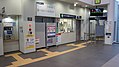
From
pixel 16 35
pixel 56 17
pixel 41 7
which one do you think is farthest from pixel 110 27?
pixel 16 35

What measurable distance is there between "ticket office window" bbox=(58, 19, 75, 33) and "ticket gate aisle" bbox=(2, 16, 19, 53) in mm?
3470

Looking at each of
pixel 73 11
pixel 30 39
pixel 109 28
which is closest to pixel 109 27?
pixel 109 28

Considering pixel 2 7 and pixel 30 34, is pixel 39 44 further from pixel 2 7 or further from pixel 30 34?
pixel 2 7

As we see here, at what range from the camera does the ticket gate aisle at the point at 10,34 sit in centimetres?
706

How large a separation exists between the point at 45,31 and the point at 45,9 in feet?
4.62

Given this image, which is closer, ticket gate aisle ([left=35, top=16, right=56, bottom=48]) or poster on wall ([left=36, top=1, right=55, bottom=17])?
poster on wall ([left=36, top=1, right=55, bottom=17])

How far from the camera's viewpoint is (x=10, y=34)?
7.39 metres

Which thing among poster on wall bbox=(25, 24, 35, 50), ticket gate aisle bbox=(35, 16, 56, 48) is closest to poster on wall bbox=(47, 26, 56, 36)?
ticket gate aisle bbox=(35, 16, 56, 48)

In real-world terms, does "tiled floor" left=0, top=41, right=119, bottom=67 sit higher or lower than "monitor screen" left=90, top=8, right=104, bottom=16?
lower

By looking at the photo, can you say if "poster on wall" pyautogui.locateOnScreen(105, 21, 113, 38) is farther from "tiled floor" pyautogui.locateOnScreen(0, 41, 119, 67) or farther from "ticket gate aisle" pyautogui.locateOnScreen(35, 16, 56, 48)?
"ticket gate aisle" pyautogui.locateOnScreen(35, 16, 56, 48)

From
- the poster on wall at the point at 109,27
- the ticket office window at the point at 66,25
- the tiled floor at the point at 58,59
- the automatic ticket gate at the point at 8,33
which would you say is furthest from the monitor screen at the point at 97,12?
the automatic ticket gate at the point at 8,33

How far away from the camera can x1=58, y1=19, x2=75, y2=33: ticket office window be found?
10.1m

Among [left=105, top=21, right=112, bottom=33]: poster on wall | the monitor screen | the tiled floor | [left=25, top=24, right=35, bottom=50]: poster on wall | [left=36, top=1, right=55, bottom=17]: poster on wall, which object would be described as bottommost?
the tiled floor

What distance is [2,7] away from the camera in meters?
6.80
